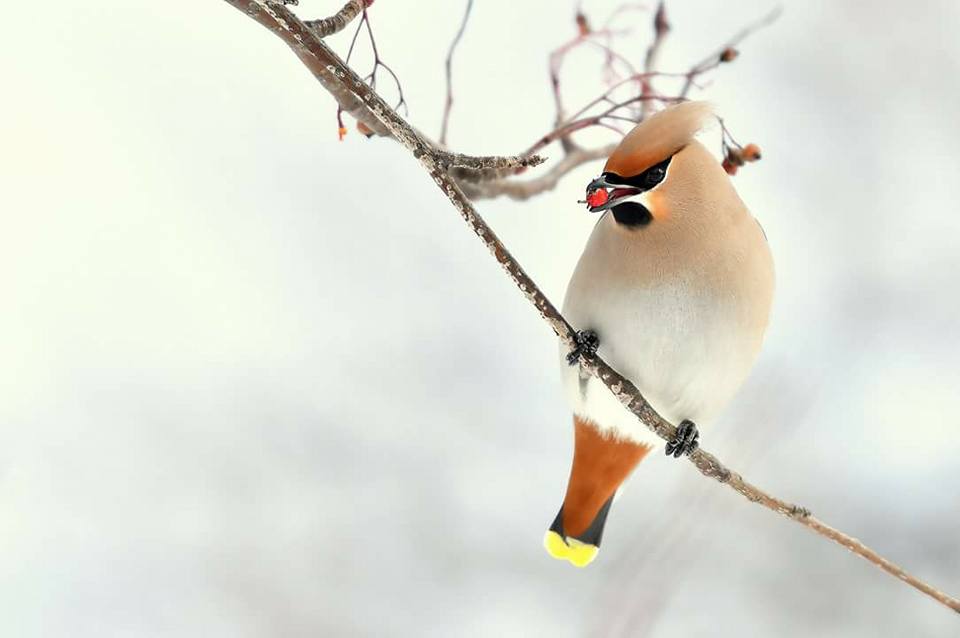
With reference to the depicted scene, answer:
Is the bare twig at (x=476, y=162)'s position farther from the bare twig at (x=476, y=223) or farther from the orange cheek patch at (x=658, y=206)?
the orange cheek patch at (x=658, y=206)

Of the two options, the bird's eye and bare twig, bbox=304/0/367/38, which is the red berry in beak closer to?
the bird's eye

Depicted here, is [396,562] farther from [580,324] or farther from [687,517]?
[580,324]

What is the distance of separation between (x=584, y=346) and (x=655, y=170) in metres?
0.24

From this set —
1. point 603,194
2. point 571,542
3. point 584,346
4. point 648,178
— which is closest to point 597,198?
point 603,194

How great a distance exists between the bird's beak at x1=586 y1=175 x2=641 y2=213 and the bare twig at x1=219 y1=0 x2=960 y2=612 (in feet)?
0.31

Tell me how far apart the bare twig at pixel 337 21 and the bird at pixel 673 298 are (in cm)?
34

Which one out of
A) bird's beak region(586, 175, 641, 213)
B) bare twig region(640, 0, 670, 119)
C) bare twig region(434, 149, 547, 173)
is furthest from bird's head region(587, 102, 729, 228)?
bare twig region(640, 0, 670, 119)

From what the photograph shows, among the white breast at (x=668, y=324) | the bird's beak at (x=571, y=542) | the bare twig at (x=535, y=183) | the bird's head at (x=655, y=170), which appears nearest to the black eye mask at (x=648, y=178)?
the bird's head at (x=655, y=170)

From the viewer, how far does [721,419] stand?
80.4 inches

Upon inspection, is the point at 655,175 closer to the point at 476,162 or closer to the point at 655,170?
the point at 655,170

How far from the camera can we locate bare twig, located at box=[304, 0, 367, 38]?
99cm

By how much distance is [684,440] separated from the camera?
134cm

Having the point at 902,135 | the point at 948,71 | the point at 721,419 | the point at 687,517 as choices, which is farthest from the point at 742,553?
the point at 948,71

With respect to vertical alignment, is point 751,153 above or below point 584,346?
above
